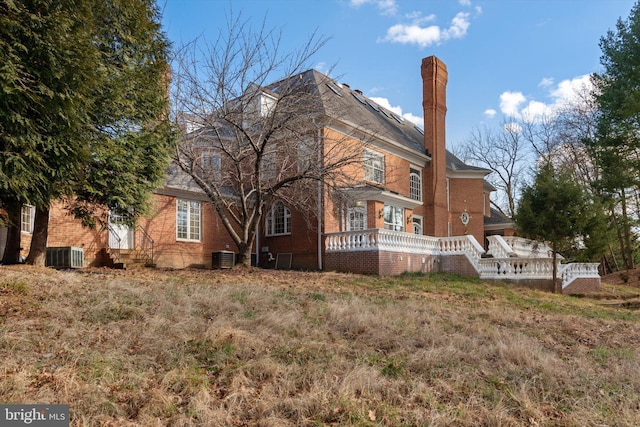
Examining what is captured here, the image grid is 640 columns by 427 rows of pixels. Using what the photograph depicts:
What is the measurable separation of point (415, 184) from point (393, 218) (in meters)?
3.84

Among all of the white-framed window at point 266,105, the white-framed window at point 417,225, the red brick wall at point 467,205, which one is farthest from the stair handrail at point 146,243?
the red brick wall at point 467,205

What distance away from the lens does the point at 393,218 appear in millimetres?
22453

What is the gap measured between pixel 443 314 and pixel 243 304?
3858mm

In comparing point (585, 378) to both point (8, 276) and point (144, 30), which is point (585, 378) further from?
point (144, 30)

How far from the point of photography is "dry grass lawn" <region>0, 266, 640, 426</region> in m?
4.21

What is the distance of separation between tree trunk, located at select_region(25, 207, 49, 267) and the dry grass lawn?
1.84 meters

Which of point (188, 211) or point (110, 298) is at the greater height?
point (188, 211)

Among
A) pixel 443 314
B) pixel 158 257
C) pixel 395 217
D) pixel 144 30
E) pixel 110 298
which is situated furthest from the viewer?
pixel 395 217

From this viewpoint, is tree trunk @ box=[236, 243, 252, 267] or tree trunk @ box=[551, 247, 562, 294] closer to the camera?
tree trunk @ box=[236, 243, 252, 267]

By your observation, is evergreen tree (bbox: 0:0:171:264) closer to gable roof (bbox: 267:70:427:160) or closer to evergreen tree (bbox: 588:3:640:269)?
gable roof (bbox: 267:70:427:160)

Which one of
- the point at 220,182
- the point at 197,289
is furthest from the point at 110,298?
the point at 220,182

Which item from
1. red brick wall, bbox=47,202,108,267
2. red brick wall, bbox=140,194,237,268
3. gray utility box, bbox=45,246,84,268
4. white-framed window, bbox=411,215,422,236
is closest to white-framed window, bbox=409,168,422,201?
white-framed window, bbox=411,215,422,236

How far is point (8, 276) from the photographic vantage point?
8164 millimetres

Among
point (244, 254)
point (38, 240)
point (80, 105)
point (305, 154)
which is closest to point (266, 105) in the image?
point (305, 154)
